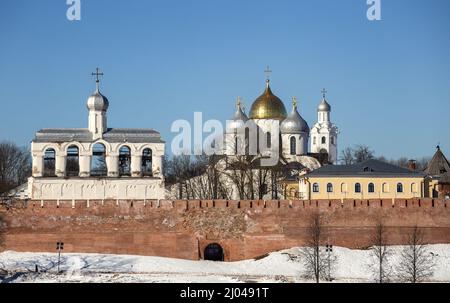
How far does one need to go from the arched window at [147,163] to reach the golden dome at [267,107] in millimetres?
18796

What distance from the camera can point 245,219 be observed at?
44969 mm

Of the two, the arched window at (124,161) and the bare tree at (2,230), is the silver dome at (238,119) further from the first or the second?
the bare tree at (2,230)

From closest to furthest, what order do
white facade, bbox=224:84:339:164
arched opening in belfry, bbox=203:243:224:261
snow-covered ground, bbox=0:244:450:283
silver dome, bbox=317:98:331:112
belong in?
snow-covered ground, bbox=0:244:450:283, arched opening in belfry, bbox=203:243:224:261, white facade, bbox=224:84:339:164, silver dome, bbox=317:98:331:112

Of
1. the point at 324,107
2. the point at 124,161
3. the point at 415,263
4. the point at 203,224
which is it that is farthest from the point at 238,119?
the point at 415,263

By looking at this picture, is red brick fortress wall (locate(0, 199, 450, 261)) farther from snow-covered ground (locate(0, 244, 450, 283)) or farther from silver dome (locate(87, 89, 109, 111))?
silver dome (locate(87, 89, 109, 111))

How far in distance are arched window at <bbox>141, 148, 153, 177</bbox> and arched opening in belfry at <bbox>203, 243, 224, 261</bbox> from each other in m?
5.86

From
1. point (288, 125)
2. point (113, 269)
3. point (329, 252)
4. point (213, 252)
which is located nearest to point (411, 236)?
point (329, 252)

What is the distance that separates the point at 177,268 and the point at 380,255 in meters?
6.78

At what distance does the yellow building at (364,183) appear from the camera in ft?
165

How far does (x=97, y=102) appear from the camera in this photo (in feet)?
165

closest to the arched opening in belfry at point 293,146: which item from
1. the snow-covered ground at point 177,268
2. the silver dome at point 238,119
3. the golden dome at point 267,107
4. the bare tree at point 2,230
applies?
the golden dome at point 267,107

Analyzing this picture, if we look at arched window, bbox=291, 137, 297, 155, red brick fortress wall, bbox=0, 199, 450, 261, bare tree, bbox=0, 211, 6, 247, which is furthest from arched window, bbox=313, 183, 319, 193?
arched window, bbox=291, 137, 297, 155

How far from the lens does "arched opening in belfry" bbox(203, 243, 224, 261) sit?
149ft
